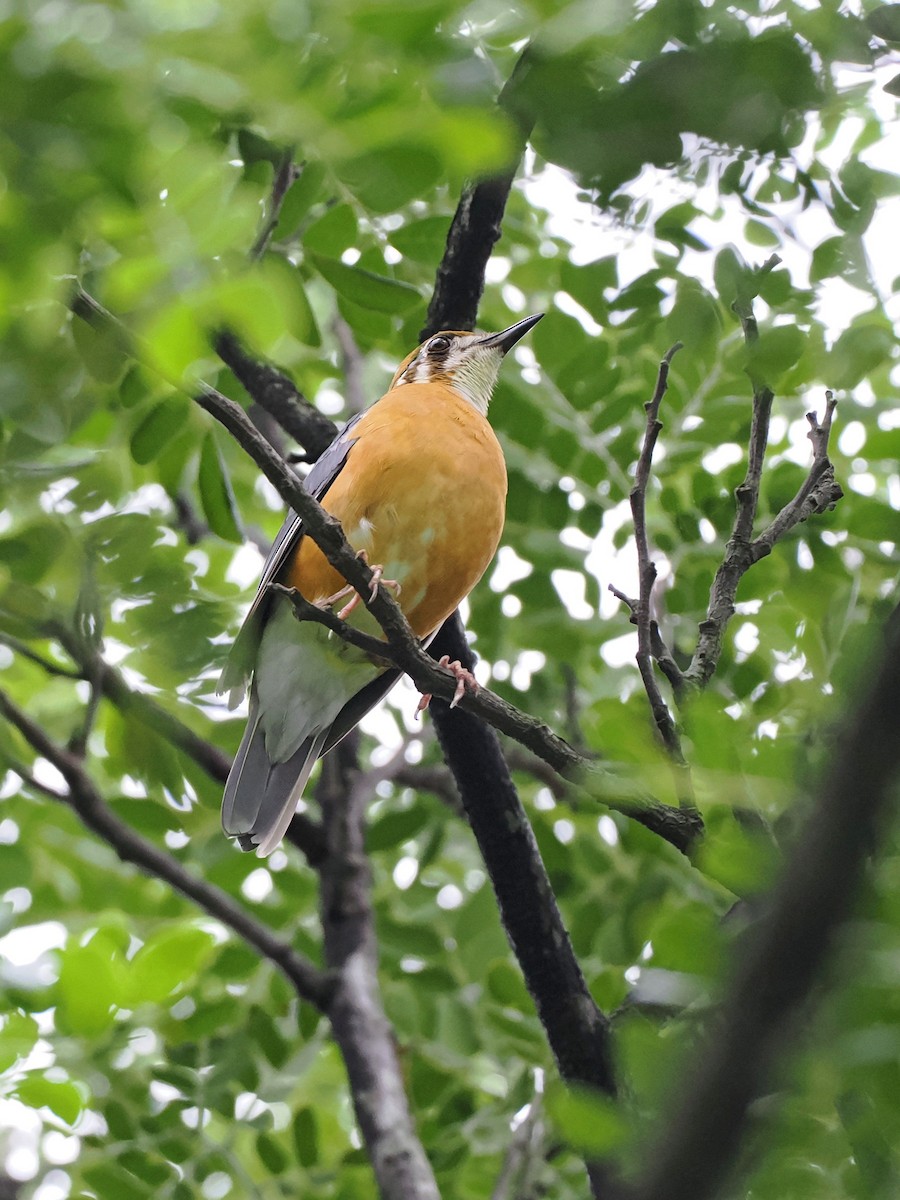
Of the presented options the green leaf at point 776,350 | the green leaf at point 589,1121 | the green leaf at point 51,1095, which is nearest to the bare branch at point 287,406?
the green leaf at point 776,350

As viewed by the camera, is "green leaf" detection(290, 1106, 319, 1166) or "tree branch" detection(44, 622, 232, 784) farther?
"green leaf" detection(290, 1106, 319, 1166)

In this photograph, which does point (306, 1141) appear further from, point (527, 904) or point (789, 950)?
point (789, 950)

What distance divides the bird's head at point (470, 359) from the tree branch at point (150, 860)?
1.88 m

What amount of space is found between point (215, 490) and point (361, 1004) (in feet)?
5.68

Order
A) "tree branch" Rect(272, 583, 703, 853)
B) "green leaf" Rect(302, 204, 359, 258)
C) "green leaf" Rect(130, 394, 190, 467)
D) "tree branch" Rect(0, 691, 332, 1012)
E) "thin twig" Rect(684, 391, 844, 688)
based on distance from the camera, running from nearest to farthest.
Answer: "tree branch" Rect(272, 583, 703, 853) → "thin twig" Rect(684, 391, 844, 688) → "green leaf" Rect(302, 204, 359, 258) → "green leaf" Rect(130, 394, 190, 467) → "tree branch" Rect(0, 691, 332, 1012)

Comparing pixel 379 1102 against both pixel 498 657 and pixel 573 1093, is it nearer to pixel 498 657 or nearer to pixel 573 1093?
pixel 498 657

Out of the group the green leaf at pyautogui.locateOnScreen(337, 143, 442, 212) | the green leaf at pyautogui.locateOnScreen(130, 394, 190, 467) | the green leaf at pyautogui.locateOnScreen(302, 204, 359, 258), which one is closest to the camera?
the green leaf at pyautogui.locateOnScreen(337, 143, 442, 212)

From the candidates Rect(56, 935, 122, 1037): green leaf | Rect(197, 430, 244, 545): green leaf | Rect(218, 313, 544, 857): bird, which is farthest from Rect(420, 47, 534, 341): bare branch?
Rect(56, 935, 122, 1037): green leaf

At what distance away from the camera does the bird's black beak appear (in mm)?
4698

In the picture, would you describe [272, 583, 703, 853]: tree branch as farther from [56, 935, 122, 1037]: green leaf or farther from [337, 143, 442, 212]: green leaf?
[337, 143, 442, 212]: green leaf

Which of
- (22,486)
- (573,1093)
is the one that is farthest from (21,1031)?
(573,1093)

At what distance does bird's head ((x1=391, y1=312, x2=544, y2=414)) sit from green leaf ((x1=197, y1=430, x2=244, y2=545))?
3.23ft

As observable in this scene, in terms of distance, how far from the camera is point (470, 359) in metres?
4.89

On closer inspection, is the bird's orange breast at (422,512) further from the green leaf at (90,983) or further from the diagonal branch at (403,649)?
the green leaf at (90,983)
